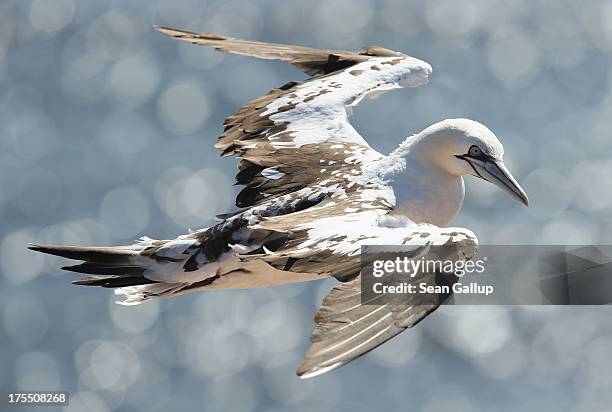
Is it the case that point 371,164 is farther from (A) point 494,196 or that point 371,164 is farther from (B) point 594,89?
(B) point 594,89

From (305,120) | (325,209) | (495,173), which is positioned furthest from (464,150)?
(305,120)

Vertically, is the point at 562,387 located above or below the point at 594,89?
below

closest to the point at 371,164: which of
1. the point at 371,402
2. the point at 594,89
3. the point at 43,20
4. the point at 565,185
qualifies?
the point at 371,402

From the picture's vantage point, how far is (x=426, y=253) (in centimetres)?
884

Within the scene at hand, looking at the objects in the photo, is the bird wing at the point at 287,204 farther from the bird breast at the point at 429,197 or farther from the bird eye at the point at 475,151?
the bird eye at the point at 475,151

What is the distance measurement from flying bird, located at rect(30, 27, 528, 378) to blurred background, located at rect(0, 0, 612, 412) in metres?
6.04

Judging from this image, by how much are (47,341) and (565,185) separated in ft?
24.5

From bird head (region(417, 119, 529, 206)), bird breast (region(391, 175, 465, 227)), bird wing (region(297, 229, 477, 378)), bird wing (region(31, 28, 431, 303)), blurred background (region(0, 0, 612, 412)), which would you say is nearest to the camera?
bird wing (region(297, 229, 477, 378))

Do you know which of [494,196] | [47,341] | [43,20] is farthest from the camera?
[43,20]

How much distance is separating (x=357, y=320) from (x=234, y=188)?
1189 centimetres

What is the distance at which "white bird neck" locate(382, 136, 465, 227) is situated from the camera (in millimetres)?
10469

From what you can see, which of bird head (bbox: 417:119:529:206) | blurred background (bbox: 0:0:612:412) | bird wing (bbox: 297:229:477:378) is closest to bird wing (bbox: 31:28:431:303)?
bird wing (bbox: 297:229:477:378)

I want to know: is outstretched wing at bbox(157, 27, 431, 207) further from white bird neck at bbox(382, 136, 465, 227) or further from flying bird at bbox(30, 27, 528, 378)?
white bird neck at bbox(382, 136, 465, 227)

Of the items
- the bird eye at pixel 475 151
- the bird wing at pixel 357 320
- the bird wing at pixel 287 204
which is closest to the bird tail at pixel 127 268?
the bird wing at pixel 287 204
